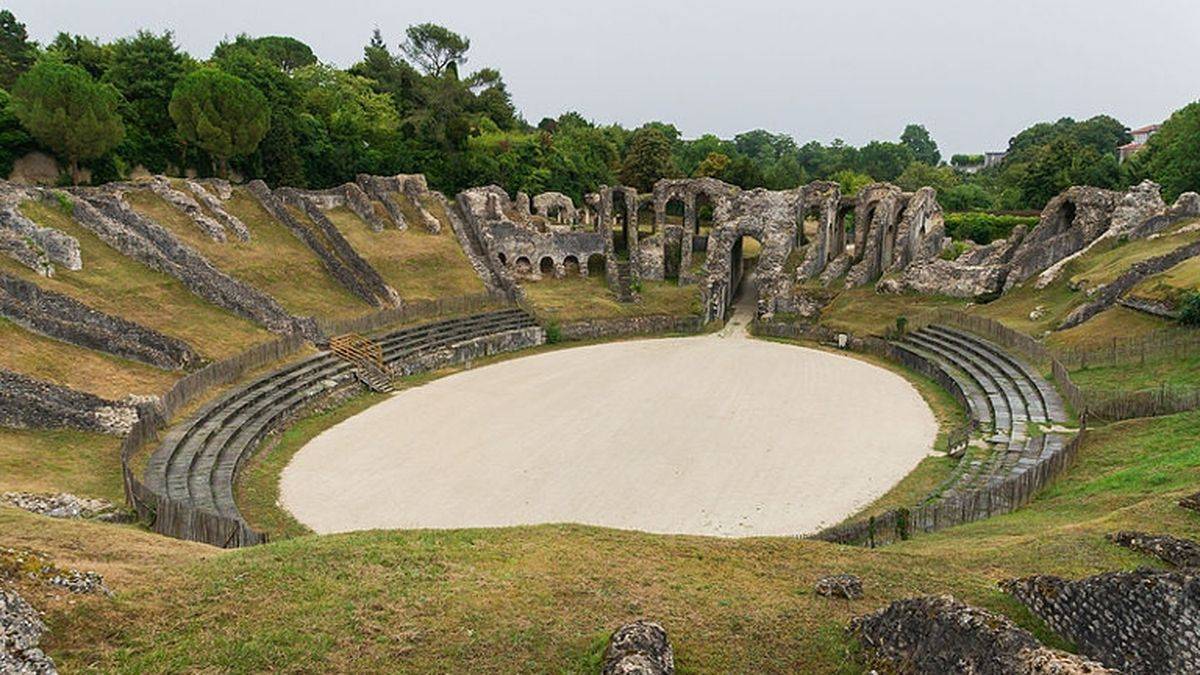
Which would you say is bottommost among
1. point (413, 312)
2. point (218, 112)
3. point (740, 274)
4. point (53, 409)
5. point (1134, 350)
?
point (53, 409)

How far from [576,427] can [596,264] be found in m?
25.0

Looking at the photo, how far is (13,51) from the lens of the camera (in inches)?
2223

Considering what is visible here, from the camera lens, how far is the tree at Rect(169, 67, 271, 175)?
42500mm

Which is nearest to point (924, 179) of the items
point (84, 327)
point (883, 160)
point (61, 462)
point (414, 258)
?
point (883, 160)

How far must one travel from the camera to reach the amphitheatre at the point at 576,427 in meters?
10.3

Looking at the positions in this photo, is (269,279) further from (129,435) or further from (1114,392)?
(1114,392)

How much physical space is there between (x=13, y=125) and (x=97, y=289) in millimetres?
16339

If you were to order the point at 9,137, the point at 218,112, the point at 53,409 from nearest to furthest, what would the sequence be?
the point at 53,409 < the point at 9,137 < the point at 218,112

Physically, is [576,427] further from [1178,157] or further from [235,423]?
[1178,157]

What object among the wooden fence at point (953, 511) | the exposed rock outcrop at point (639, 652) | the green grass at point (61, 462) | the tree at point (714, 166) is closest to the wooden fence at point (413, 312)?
the green grass at point (61, 462)

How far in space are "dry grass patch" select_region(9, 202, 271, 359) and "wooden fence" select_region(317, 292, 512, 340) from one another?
2.88 metres

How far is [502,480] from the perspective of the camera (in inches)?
891

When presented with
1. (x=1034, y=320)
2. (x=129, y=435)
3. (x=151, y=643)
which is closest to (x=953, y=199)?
(x=1034, y=320)

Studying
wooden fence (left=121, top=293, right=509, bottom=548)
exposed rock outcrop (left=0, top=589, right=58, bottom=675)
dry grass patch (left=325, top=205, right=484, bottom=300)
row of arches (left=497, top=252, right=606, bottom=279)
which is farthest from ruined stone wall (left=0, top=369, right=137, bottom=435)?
row of arches (left=497, top=252, right=606, bottom=279)
